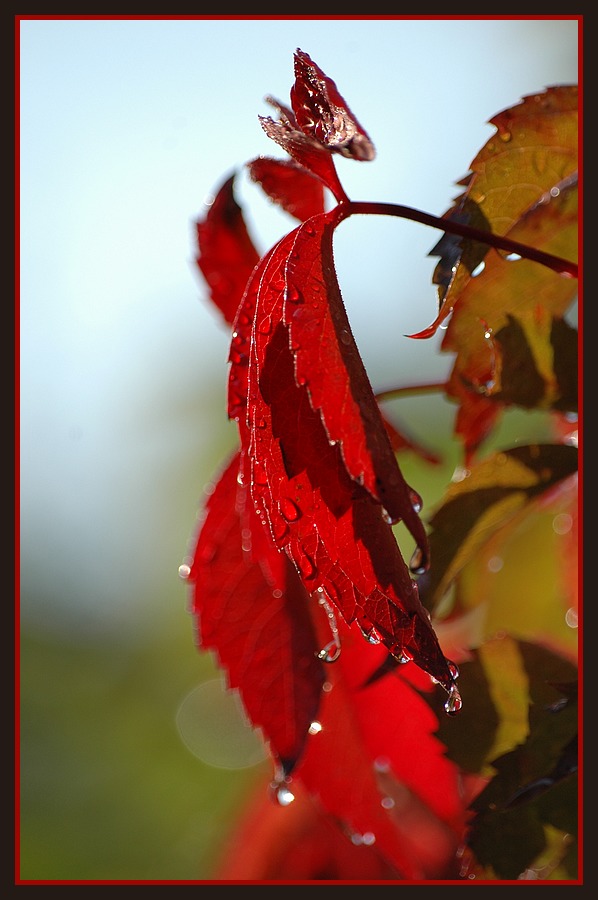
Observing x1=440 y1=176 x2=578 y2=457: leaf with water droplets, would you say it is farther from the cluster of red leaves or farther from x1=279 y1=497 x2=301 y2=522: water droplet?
x1=279 y1=497 x2=301 y2=522: water droplet

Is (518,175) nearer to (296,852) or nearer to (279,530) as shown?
(279,530)

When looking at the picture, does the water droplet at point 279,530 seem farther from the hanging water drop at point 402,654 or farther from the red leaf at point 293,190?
the red leaf at point 293,190

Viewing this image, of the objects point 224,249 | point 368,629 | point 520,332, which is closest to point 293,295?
point 368,629

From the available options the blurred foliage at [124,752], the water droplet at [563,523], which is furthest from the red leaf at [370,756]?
the blurred foliage at [124,752]

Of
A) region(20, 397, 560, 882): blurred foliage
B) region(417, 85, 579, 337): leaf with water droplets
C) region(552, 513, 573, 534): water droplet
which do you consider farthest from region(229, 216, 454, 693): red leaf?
region(20, 397, 560, 882): blurred foliage

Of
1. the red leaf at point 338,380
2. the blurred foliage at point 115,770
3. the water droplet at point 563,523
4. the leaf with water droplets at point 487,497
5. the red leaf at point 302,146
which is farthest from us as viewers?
the blurred foliage at point 115,770

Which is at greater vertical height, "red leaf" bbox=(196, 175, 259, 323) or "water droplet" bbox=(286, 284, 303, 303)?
"red leaf" bbox=(196, 175, 259, 323)
